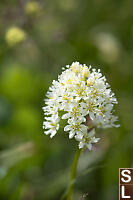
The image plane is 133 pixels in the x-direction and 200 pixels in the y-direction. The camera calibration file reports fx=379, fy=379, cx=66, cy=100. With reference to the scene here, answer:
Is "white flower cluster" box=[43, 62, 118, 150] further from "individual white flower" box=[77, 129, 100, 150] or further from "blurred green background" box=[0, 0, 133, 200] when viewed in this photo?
"blurred green background" box=[0, 0, 133, 200]

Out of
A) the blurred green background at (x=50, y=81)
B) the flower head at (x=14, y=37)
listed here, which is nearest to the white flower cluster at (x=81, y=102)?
the blurred green background at (x=50, y=81)

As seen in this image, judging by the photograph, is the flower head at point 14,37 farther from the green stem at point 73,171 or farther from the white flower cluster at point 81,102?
the green stem at point 73,171

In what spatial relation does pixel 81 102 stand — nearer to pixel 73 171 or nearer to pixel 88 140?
pixel 88 140

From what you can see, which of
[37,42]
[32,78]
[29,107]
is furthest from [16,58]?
[29,107]

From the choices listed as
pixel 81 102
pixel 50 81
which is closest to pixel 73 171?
pixel 81 102

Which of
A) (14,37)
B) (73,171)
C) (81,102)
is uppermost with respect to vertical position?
(14,37)

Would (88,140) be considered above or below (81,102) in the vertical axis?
below

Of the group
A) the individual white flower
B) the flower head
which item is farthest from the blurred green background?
the individual white flower
